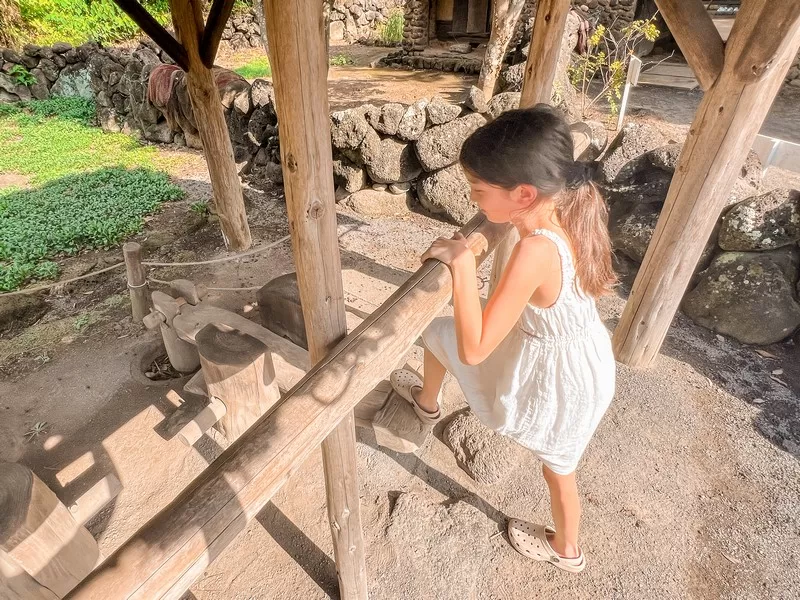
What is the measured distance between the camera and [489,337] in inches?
58.2

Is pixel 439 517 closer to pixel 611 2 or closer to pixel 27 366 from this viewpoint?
pixel 27 366

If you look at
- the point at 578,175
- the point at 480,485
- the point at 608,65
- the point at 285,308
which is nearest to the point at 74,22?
the point at 608,65

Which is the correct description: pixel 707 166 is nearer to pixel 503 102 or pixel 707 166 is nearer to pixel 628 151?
pixel 628 151

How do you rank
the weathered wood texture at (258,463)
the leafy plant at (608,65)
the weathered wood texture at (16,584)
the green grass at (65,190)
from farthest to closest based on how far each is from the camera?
the leafy plant at (608,65) < the green grass at (65,190) < the weathered wood texture at (16,584) < the weathered wood texture at (258,463)

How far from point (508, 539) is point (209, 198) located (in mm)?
6040

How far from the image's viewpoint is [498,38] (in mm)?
6789

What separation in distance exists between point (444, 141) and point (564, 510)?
4.93 meters

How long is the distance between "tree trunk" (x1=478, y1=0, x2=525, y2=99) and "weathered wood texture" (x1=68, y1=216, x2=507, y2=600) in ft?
20.5

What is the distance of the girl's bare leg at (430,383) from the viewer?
86.8 inches

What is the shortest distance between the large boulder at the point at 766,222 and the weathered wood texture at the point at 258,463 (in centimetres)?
356

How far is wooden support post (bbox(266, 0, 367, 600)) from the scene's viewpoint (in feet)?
3.67

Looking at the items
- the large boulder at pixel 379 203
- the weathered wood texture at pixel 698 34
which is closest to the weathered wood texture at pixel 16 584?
the weathered wood texture at pixel 698 34

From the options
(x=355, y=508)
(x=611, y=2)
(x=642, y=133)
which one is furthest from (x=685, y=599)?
(x=611, y=2)

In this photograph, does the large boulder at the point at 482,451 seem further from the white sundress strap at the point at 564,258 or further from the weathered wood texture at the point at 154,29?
the weathered wood texture at the point at 154,29
